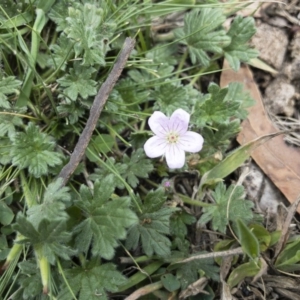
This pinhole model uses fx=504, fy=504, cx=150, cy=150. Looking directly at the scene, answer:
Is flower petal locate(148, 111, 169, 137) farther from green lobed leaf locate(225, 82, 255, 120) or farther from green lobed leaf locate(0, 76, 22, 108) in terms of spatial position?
green lobed leaf locate(0, 76, 22, 108)

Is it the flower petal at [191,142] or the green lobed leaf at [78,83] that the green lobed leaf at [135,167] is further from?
Result: the green lobed leaf at [78,83]

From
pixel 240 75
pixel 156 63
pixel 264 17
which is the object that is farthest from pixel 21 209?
pixel 264 17

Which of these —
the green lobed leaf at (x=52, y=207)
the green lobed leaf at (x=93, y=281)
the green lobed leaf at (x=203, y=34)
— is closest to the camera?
the green lobed leaf at (x=52, y=207)

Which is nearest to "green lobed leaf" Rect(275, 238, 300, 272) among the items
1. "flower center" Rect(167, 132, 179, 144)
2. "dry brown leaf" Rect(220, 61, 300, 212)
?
"dry brown leaf" Rect(220, 61, 300, 212)

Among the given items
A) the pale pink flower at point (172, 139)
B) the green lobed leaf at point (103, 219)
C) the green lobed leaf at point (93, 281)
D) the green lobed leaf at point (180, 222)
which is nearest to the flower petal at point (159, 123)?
the pale pink flower at point (172, 139)

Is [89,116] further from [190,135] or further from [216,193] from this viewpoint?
[216,193]

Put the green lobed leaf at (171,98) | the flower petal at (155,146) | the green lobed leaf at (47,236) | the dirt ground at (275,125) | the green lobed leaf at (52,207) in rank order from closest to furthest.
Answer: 1. the green lobed leaf at (47,236)
2. the green lobed leaf at (52,207)
3. the flower petal at (155,146)
4. the dirt ground at (275,125)
5. the green lobed leaf at (171,98)

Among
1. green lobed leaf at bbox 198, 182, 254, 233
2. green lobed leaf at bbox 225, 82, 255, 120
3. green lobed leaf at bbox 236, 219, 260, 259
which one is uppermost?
green lobed leaf at bbox 225, 82, 255, 120
